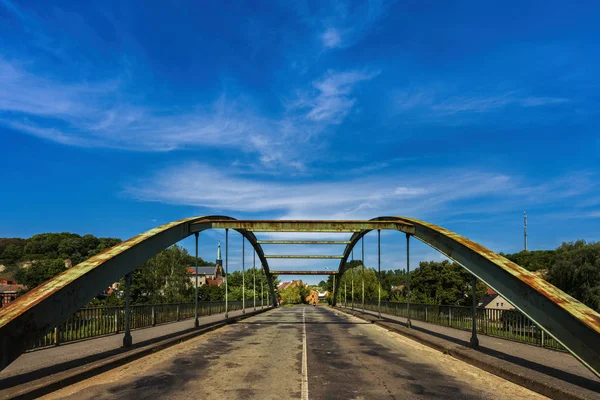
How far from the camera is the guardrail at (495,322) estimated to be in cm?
1239

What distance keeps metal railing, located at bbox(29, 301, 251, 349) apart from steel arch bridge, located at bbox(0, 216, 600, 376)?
0.63 metres

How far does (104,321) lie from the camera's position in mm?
14672

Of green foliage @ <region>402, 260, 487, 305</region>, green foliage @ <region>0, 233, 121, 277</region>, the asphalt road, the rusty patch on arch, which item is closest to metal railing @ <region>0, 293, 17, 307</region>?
the asphalt road

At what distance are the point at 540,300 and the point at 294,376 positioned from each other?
4944 millimetres

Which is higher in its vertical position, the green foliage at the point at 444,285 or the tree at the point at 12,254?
the tree at the point at 12,254

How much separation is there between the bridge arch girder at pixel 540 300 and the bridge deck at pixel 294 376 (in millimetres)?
1172

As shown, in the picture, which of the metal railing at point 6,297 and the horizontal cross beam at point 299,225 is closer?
the metal railing at point 6,297

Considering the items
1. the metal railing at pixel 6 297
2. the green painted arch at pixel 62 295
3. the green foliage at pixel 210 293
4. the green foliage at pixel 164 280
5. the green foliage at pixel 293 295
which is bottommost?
the green foliage at pixel 293 295

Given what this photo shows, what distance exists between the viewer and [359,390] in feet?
22.5

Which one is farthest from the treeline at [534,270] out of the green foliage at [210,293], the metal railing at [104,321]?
the metal railing at [104,321]

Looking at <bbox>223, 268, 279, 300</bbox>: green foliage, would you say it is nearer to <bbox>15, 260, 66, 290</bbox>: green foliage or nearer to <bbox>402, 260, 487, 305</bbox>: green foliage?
<bbox>402, 260, 487, 305</bbox>: green foliage

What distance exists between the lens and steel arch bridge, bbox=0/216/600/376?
22.6 ft

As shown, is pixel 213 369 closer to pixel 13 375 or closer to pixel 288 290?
pixel 13 375

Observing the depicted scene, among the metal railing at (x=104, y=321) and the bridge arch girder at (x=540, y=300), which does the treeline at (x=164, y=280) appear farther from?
the bridge arch girder at (x=540, y=300)
